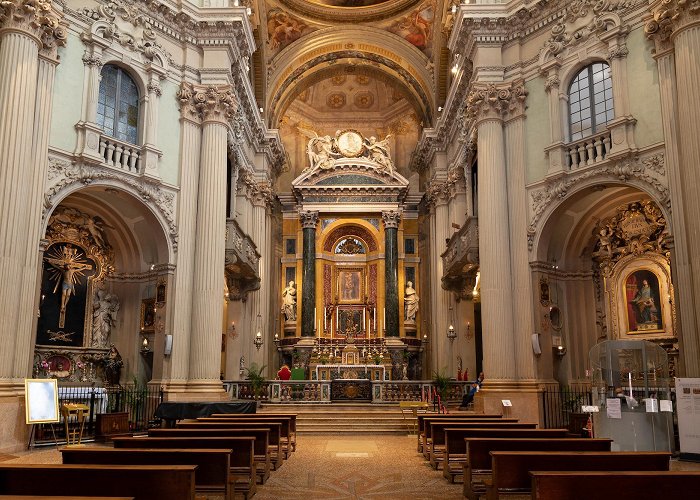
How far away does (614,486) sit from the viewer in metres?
5.15

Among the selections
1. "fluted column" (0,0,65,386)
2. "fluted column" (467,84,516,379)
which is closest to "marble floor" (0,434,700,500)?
"fluted column" (0,0,65,386)

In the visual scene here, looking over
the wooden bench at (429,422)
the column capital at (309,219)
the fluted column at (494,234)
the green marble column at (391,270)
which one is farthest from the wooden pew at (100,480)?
the column capital at (309,219)

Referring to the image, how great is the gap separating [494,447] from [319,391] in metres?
13.5

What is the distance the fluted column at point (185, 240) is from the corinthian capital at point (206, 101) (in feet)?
0.10

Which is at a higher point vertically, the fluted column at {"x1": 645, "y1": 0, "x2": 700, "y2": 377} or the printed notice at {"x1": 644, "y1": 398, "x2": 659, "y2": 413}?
the fluted column at {"x1": 645, "y1": 0, "x2": 700, "y2": 377}

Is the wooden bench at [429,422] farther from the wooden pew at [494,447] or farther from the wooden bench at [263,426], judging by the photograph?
the wooden pew at [494,447]

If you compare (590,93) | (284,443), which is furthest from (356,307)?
(284,443)

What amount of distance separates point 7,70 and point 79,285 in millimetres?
6418

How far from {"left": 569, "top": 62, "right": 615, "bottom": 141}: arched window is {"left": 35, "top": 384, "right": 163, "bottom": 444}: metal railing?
1357cm

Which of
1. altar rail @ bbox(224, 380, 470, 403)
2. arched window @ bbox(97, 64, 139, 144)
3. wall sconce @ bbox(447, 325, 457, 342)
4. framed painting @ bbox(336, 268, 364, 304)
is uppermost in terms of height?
arched window @ bbox(97, 64, 139, 144)

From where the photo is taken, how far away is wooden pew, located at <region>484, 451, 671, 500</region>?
677 centimetres

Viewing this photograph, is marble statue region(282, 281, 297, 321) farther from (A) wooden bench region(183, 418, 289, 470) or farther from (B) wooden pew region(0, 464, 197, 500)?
(B) wooden pew region(0, 464, 197, 500)

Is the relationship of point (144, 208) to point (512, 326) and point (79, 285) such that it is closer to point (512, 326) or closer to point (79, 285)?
point (79, 285)

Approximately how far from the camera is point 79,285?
59.4 ft
